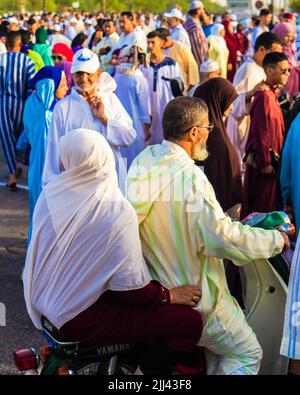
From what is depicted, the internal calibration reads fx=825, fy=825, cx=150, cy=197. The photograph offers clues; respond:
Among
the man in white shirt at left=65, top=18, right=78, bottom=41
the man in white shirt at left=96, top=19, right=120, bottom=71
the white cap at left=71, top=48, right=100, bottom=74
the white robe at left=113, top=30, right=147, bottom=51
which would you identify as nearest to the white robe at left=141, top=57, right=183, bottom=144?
the white robe at left=113, top=30, right=147, bottom=51

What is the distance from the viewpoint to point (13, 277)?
22.1 ft

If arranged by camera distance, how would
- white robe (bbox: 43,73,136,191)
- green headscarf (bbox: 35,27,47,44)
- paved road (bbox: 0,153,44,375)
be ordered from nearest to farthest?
1. paved road (bbox: 0,153,44,375)
2. white robe (bbox: 43,73,136,191)
3. green headscarf (bbox: 35,27,47,44)

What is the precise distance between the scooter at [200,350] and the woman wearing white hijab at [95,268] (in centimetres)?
9

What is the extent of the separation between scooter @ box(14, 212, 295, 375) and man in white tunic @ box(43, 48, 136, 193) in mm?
2481

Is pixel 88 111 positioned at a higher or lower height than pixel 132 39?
higher

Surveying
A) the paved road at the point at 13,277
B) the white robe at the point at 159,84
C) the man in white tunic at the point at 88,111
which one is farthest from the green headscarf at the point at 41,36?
the man in white tunic at the point at 88,111

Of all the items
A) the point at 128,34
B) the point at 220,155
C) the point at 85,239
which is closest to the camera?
the point at 85,239

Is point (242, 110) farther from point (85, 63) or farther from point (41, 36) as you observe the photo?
point (41, 36)

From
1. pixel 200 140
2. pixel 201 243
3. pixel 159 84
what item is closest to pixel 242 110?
pixel 159 84

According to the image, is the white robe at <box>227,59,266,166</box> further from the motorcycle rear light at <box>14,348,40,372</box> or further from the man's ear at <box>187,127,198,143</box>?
the motorcycle rear light at <box>14,348,40,372</box>

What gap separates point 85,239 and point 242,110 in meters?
4.62

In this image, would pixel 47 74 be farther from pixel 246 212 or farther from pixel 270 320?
pixel 270 320

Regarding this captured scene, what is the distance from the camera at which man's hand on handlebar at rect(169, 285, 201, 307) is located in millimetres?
3797
